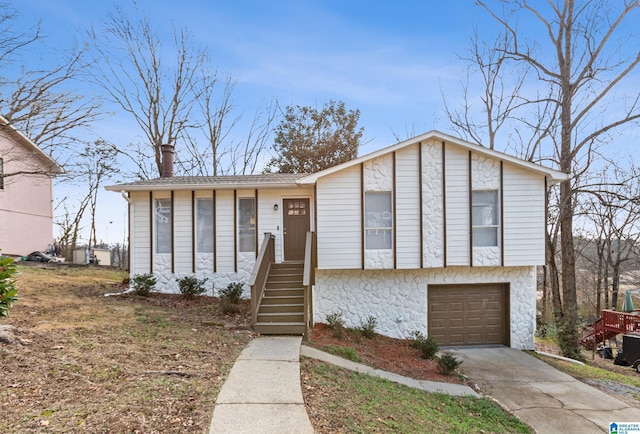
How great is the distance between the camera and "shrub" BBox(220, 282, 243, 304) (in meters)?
9.98

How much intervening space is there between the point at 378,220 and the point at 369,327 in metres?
3.15

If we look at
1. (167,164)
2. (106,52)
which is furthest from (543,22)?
(106,52)

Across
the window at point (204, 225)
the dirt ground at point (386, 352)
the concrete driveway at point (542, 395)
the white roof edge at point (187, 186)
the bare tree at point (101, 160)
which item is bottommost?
the concrete driveway at point (542, 395)

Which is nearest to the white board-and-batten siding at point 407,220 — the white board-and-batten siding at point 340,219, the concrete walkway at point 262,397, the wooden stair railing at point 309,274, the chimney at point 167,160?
the white board-and-batten siding at point 340,219

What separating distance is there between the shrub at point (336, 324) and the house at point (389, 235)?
14.3 inches

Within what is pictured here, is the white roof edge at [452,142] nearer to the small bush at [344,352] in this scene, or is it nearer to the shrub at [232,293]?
the shrub at [232,293]

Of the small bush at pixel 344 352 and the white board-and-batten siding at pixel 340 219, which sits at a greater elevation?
the white board-and-batten siding at pixel 340 219

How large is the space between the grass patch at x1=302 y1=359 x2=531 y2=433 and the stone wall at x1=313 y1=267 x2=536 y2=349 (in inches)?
176

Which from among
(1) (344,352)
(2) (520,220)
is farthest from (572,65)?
(1) (344,352)

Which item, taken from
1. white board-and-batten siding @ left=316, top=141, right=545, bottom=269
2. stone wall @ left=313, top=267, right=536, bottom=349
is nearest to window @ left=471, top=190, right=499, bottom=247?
white board-and-batten siding @ left=316, top=141, right=545, bottom=269

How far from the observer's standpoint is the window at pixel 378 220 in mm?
10633

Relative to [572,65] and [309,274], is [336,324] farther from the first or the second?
[572,65]

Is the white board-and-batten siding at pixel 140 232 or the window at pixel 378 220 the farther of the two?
the white board-and-batten siding at pixel 140 232

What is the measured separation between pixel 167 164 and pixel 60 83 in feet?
17.3
